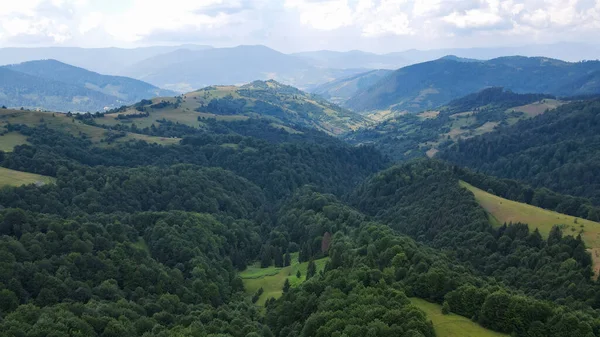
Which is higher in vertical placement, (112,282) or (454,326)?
(454,326)

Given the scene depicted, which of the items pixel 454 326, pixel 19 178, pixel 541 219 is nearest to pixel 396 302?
pixel 454 326

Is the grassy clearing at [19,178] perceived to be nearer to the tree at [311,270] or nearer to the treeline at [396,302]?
the tree at [311,270]

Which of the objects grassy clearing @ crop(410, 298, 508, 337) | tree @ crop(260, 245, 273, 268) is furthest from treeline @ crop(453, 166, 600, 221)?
grassy clearing @ crop(410, 298, 508, 337)

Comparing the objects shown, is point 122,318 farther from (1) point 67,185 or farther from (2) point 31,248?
(1) point 67,185

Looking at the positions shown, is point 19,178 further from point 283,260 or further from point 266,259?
point 283,260

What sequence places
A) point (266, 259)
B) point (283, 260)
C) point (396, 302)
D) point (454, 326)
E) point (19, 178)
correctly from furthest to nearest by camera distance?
point (19, 178)
point (266, 259)
point (283, 260)
point (396, 302)
point (454, 326)

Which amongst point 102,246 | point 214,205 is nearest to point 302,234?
point 214,205

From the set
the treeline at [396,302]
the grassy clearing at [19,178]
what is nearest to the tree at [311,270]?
the treeline at [396,302]

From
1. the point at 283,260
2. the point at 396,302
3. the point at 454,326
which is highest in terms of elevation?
the point at 396,302
